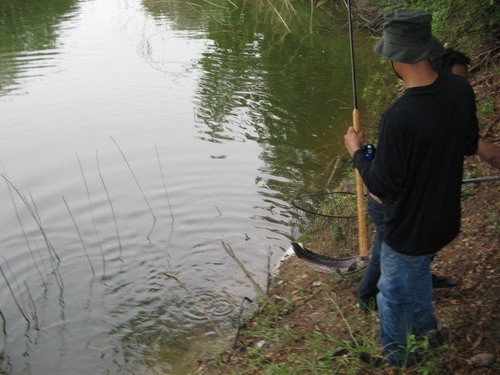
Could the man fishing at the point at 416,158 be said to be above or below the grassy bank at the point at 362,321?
above

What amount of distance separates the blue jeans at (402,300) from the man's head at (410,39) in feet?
3.42

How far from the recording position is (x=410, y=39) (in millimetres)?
2736

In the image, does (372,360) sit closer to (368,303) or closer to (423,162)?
(368,303)

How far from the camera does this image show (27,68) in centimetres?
1458

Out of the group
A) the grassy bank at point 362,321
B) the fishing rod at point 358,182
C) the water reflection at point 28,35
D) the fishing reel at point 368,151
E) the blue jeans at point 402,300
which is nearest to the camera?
the blue jeans at point 402,300

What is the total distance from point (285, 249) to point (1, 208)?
397 centimetres

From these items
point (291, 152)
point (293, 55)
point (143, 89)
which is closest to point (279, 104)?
point (291, 152)

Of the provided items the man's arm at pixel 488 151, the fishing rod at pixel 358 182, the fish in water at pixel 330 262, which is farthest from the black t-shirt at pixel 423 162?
the fish in water at pixel 330 262

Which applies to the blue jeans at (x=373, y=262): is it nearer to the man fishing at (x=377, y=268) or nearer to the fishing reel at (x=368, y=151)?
the man fishing at (x=377, y=268)

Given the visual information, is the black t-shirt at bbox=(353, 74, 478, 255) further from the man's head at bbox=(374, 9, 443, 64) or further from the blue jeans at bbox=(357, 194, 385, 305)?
the blue jeans at bbox=(357, 194, 385, 305)

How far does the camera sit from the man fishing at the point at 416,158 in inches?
107

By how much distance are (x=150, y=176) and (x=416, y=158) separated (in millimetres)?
6294

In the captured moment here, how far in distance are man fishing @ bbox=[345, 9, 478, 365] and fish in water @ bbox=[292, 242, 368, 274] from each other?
138 centimetres

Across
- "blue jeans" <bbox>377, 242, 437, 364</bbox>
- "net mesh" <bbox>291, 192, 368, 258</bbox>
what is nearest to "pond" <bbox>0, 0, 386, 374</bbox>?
"net mesh" <bbox>291, 192, 368, 258</bbox>
